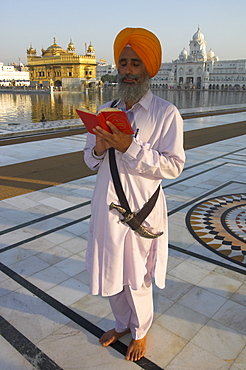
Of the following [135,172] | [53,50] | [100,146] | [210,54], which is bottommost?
[135,172]

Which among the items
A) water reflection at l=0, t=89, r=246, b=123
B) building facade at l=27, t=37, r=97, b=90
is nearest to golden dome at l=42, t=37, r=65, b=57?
building facade at l=27, t=37, r=97, b=90

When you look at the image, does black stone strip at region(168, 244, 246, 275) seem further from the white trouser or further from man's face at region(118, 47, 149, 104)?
man's face at region(118, 47, 149, 104)

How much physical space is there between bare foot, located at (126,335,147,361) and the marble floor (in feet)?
0.12

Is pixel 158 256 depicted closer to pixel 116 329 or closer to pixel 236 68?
pixel 116 329

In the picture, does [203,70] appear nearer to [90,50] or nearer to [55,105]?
[90,50]

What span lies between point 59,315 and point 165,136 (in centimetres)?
140

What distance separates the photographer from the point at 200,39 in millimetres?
81375

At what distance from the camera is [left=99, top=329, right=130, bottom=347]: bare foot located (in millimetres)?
1853

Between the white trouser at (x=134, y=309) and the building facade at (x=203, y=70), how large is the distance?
8195cm

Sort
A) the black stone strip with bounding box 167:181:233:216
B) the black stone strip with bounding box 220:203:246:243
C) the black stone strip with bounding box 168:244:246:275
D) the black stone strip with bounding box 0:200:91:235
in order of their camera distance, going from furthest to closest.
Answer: the black stone strip with bounding box 167:181:233:216 → the black stone strip with bounding box 0:200:91:235 → the black stone strip with bounding box 220:203:246:243 → the black stone strip with bounding box 168:244:246:275

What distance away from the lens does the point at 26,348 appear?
6.02 ft

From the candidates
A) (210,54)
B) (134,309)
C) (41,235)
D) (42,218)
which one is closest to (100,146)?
(134,309)

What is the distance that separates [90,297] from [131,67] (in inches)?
63.0

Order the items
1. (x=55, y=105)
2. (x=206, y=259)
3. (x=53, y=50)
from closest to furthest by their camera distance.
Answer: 1. (x=206, y=259)
2. (x=55, y=105)
3. (x=53, y=50)
